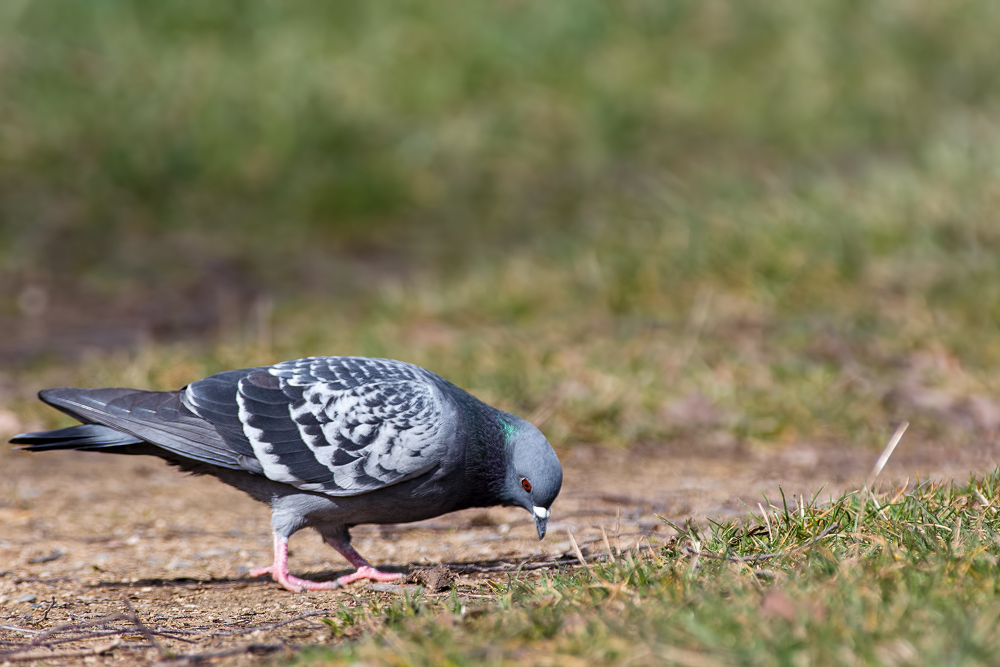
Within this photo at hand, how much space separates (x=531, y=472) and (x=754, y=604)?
1.24m

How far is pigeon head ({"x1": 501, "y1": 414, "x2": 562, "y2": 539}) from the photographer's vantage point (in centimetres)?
352

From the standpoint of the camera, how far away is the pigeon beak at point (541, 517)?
11.6 feet

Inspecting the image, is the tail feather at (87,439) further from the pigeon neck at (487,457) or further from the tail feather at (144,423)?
the pigeon neck at (487,457)

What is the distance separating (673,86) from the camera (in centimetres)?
1095

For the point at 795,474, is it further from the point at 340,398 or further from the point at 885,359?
the point at 340,398

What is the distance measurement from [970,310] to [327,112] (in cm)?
581

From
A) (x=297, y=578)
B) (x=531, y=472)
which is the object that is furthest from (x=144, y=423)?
(x=531, y=472)

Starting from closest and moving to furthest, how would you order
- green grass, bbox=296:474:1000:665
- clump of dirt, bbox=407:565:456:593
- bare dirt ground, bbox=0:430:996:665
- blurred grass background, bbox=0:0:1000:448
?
green grass, bbox=296:474:1000:665
bare dirt ground, bbox=0:430:996:665
clump of dirt, bbox=407:565:456:593
blurred grass background, bbox=0:0:1000:448

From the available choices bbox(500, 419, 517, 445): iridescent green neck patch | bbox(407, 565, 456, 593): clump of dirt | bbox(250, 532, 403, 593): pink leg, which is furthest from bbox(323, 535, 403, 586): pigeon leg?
bbox(500, 419, 517, 445): iridescent green neck patch

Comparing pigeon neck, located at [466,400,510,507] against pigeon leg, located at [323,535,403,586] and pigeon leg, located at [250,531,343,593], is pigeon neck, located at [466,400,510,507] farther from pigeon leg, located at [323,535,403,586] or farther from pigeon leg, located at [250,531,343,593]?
pigeon leg, located at [250,531,343,593]

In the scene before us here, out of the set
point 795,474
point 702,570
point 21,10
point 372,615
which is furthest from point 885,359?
point 21,10

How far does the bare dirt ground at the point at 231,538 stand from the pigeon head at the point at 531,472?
175 mm

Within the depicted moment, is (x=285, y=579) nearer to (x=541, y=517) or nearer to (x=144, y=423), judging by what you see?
(x=144, y=423)

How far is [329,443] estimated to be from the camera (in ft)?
11.4
